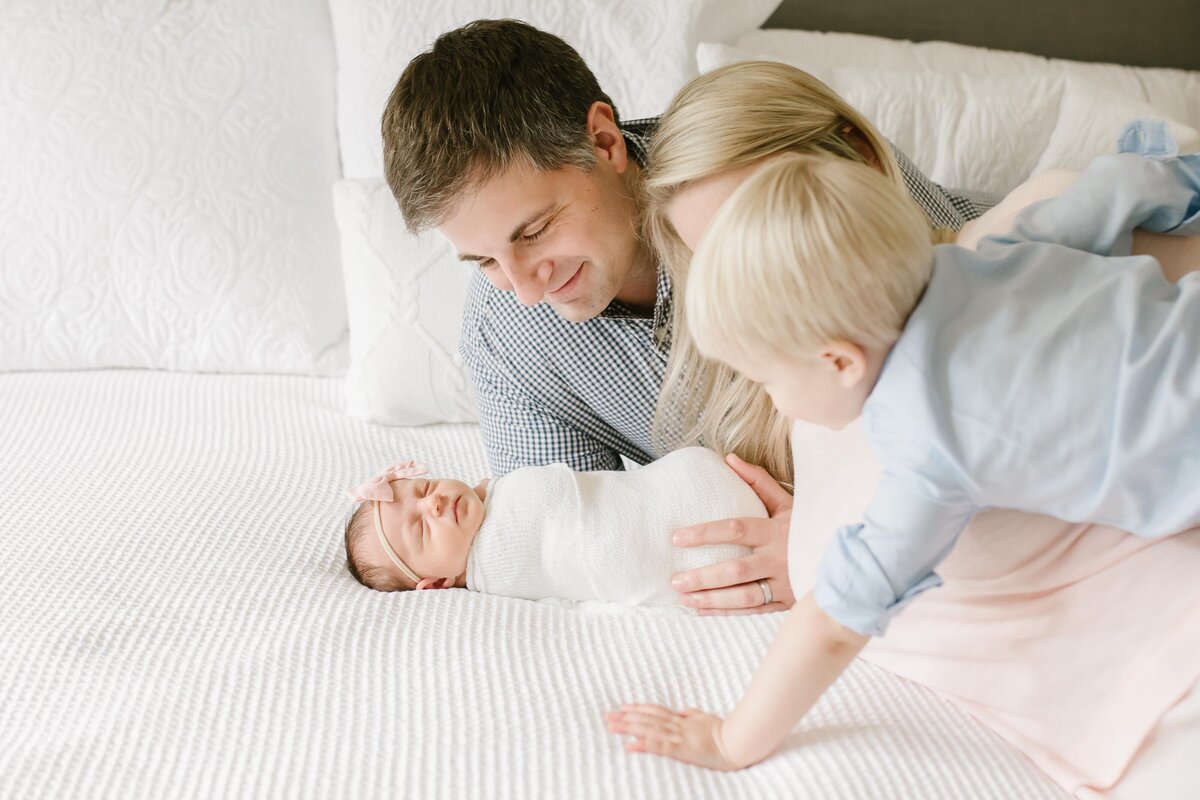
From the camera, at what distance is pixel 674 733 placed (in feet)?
3.24

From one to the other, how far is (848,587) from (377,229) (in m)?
1.15

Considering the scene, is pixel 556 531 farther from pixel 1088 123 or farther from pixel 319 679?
pixel 1088 123

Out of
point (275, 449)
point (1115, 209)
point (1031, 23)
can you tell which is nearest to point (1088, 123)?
point (1031, 23)

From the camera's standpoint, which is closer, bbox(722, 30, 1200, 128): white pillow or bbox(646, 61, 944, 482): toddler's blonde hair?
bbox(646, 61, 944, 482): toddler's blonde hair

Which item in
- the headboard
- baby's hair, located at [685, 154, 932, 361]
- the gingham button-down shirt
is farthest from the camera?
the headboard

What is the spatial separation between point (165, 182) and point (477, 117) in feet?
2.79

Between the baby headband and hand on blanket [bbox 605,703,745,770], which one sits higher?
hand on blanket [bbox 605,703,745,770]

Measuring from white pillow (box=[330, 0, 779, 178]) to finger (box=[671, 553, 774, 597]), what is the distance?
33.9 inches

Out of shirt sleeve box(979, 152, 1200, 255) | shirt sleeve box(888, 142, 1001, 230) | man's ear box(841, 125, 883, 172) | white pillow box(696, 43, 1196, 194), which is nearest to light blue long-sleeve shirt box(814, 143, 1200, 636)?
shirt sleeve box(979, 152, 1200, 255)

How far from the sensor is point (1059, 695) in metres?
0.96

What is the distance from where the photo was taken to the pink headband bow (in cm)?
140

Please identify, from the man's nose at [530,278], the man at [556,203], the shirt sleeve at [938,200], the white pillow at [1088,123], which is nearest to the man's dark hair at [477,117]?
the man at [556,203]

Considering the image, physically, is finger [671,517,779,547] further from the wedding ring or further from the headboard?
the headboard

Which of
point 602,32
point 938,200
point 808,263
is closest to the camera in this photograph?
point 808,263
